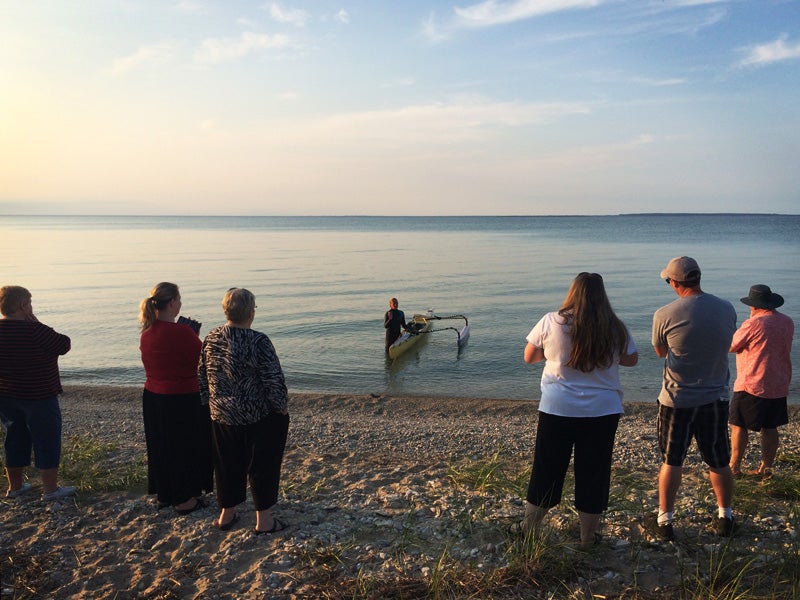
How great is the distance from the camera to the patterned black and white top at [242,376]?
169 inches

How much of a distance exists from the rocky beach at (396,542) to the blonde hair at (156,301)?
1706 mm

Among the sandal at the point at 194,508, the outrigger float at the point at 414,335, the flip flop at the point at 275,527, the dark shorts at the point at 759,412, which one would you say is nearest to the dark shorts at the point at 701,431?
the dark shorts at the point at 759,412

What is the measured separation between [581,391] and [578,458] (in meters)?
0.53

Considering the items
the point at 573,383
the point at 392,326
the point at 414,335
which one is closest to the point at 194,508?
the point at 573,383

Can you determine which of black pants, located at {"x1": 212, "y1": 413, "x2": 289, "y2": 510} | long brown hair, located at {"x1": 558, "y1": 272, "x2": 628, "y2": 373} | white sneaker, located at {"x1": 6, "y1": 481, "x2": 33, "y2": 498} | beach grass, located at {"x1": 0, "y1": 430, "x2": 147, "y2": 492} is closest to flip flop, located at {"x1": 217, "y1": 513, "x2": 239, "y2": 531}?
black pants, located at {"x1": 212, "y1": 413, "x2": 289, "y2": 510}

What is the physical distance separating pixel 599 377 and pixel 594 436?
1.29 feet

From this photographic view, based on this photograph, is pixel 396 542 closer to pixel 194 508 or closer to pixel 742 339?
pixel 194 508

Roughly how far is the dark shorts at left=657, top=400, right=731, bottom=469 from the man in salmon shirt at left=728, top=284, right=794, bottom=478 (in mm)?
1468

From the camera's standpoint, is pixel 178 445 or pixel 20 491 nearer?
pixel 178 445

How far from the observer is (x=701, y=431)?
13.7 ft

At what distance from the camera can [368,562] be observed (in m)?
4.23

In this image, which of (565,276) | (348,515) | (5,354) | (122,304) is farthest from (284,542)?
(565,276)

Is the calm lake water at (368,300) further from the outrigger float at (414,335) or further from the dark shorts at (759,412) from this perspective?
the dark shorts at (759,412)

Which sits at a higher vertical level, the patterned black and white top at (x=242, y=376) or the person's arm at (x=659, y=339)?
the person's arm at (x=659, y=339)
